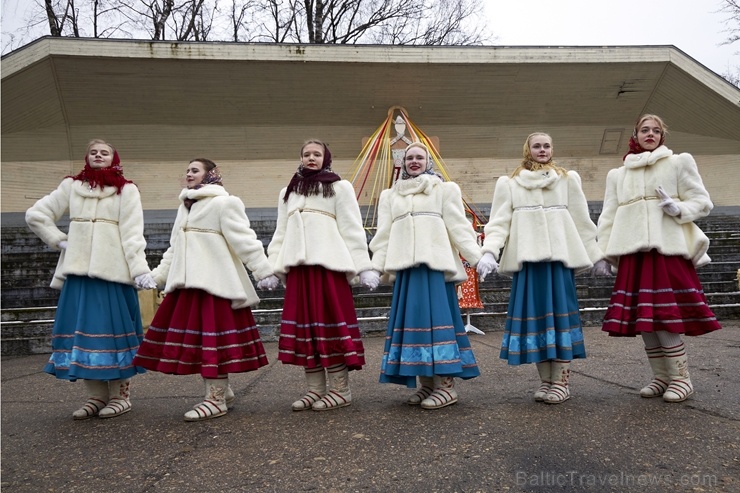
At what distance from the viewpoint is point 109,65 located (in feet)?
45.3

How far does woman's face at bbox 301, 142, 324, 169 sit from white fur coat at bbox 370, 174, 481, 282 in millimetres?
588

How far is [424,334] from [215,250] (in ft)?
5.02

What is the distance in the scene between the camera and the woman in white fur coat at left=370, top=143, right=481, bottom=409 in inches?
166

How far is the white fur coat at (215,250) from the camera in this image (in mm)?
4262

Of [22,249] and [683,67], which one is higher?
[683,67]

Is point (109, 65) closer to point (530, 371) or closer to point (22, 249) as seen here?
point (22, 249)

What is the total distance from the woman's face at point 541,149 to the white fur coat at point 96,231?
2.85 m

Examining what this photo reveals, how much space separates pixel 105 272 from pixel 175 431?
4.15ft

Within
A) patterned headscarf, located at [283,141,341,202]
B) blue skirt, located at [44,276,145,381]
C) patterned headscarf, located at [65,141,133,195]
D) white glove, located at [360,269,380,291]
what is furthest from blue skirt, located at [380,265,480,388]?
patterned headscarf, located at [65,141,133,195]

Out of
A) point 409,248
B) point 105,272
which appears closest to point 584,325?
point 409,248

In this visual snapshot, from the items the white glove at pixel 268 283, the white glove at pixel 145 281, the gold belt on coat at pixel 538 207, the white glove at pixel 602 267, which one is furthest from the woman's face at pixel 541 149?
the white glove at pixel 145 281

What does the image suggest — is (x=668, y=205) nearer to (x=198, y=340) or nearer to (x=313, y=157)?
(x=313, y=157)

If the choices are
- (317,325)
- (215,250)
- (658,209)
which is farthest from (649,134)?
(215,250)

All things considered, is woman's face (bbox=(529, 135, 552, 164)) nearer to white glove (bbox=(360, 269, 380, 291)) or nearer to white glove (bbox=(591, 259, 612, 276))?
white glove (bbox=(591, 259, 612, 276))
